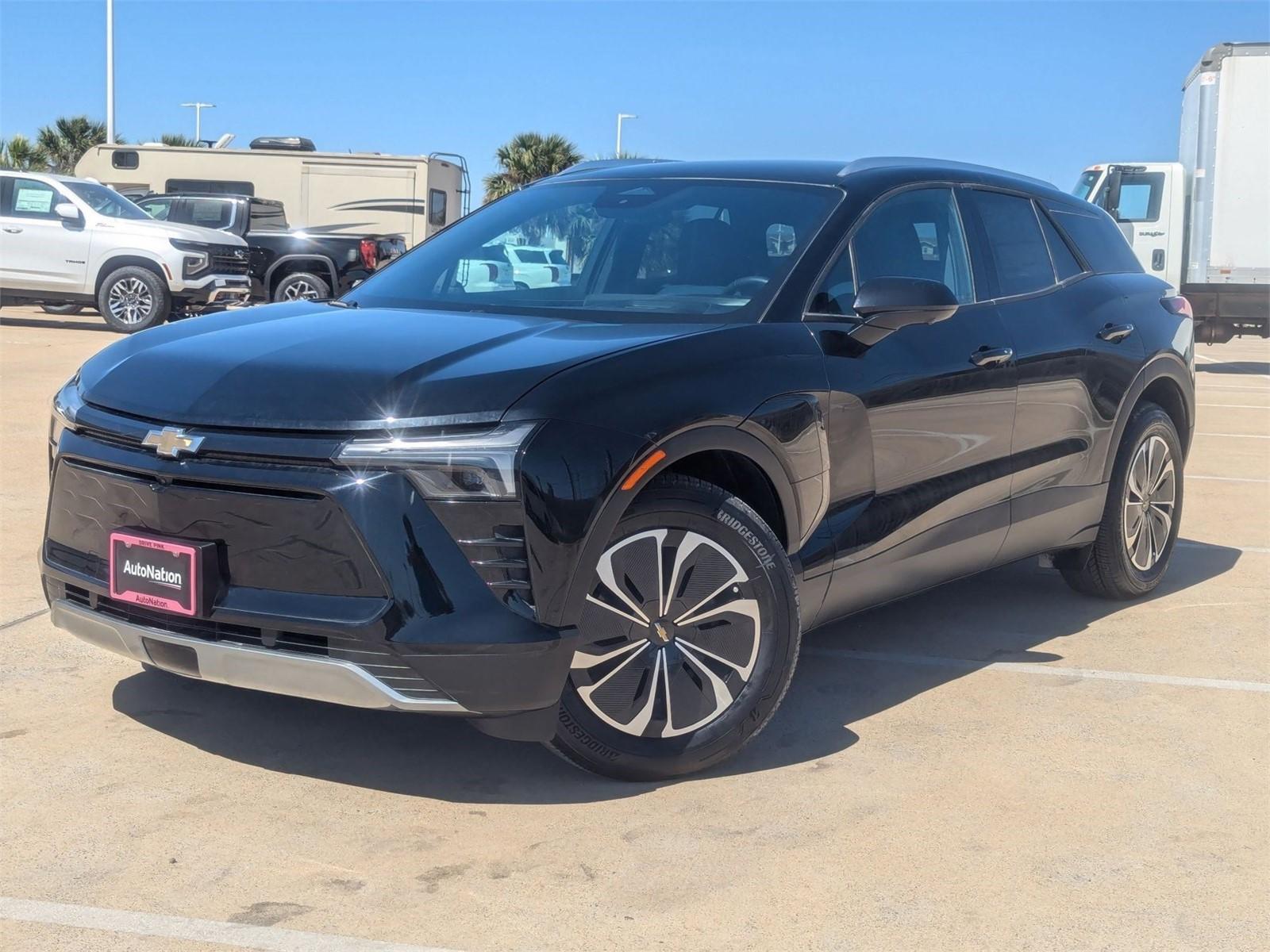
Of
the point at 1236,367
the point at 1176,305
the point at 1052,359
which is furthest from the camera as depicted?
the point at 1236,367

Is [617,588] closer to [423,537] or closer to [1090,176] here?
[423,537]

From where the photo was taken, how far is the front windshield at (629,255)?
4297mm

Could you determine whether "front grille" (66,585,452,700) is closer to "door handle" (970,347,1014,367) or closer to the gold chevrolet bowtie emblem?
the gold chevrolet bowtie emblem

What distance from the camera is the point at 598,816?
357cm

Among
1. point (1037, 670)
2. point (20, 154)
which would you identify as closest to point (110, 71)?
point (20, 154)

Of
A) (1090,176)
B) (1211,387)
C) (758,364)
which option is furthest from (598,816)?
(1090,176)

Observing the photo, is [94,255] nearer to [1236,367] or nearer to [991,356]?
[991,356]

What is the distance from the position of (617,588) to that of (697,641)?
1.03ft

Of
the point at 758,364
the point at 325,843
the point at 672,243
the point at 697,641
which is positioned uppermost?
the point at 672,243

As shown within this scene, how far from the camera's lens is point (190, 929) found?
2918 millimetres

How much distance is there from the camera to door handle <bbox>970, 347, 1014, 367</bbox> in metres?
4.77

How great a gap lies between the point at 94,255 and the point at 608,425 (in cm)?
1593

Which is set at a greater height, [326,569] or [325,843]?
[326,569]

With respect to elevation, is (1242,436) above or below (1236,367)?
below
